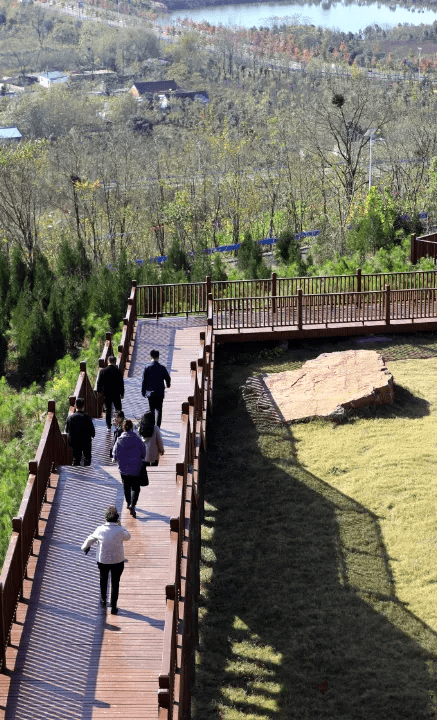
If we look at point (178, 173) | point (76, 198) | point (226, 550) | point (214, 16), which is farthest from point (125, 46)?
point (226, 550)

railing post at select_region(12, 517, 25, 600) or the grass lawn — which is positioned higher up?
railing post at select_region(12, 517, 25, 600)

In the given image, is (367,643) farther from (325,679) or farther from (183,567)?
(183,567)

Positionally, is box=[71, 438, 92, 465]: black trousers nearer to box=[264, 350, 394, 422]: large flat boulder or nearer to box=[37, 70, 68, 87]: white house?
box=[264, 350, 394, 422]: large flat boulder

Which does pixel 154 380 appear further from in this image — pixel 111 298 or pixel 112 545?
pixel 111 298

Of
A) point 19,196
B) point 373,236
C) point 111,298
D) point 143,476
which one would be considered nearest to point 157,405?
point 143,476

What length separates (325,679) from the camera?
1247cm

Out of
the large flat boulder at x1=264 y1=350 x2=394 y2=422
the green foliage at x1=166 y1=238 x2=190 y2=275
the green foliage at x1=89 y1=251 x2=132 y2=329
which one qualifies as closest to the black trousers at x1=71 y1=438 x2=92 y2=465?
the large flat boulder at x1=264 y1=350 x2=394 y2=422

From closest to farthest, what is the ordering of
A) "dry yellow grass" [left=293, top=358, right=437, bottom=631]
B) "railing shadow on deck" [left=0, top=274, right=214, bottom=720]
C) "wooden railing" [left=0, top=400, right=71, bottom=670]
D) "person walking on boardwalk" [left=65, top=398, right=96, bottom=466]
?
"railing shadow on deck" [left=0, top=274, right=214, bottom=720], "wooden railing" [left=0, top=400, right=71, bottom=670], "person walking on boardwalk" [left=65, top=398, right=96, bottom=466], "dry yellow grass" [left=293, top=358, right=437, bottom=631]

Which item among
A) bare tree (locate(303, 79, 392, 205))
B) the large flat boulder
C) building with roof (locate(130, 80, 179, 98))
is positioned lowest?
the large flat boulder

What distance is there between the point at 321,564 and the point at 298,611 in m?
1.23

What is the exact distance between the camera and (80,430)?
43.5 ft

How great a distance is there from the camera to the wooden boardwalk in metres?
9.47

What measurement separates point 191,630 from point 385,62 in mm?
120507

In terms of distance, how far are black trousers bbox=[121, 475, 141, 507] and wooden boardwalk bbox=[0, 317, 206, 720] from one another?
0.63 feet
